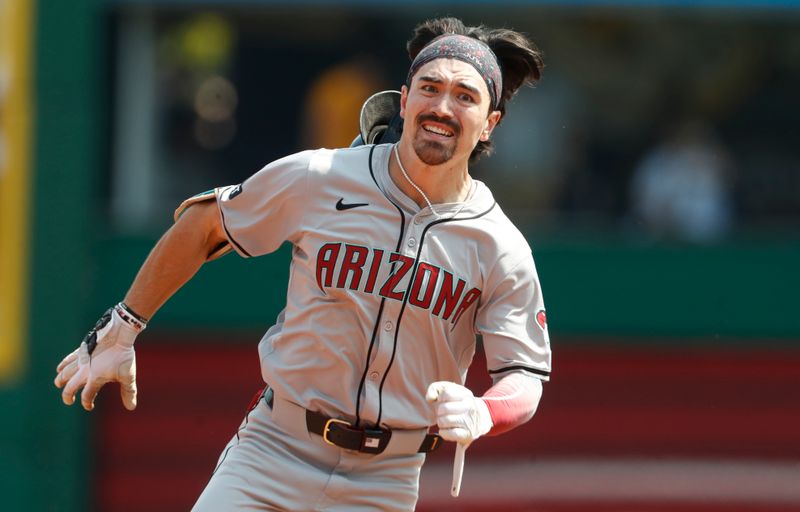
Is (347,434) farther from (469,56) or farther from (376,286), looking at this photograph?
(469,56)

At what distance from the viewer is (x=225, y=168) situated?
9.62 meters

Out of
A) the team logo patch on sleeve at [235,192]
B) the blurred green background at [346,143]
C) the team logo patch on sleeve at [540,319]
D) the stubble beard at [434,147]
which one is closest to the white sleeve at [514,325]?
the team logo patch on sleeve at [540,319]

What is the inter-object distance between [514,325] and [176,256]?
1061mm

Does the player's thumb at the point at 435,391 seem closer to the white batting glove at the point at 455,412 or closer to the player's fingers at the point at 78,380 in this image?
the white batting glove at the point at 455,412

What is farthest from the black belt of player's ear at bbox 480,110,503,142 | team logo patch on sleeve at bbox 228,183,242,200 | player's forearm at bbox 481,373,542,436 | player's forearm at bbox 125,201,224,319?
player's ear at bbox 480,110,503,142

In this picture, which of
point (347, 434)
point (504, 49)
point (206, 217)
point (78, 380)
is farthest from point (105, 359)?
point (504, 49)

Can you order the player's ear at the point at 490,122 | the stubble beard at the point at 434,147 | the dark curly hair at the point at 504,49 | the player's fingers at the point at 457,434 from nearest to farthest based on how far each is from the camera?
the player's fingers at the point at 457,434 → the stubble beard at the point at 434,147 → the player's ear at the point at 490,122 → the dark curly hair at the point at 504,49

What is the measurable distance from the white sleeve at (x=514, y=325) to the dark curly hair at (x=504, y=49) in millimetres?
576

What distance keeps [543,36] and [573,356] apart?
230cm

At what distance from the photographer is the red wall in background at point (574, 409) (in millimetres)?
9094

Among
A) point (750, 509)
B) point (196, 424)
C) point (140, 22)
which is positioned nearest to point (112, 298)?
point (196, 424)

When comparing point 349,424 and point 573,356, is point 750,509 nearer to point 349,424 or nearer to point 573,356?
point 573,356

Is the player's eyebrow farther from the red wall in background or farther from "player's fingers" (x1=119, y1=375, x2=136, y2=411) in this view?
the red wall in background

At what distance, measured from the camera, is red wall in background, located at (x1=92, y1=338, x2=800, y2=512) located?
29.8 feet
